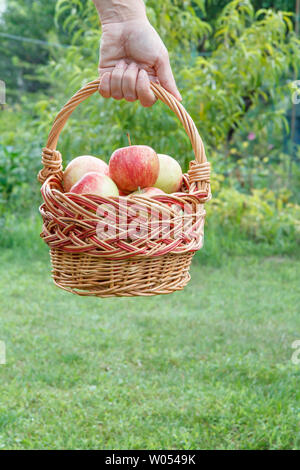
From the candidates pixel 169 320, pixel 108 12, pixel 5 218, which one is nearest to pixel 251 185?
pixel 5 218

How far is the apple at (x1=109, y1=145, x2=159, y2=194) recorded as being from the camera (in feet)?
4.73

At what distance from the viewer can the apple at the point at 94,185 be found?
4.43ft

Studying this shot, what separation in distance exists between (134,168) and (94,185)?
0.14m

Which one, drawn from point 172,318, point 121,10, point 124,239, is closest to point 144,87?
point 121,10

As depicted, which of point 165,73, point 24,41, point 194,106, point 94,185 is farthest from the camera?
point 24,41

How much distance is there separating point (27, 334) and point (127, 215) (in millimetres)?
1991

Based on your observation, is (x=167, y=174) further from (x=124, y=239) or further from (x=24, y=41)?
(x=24, y=41)

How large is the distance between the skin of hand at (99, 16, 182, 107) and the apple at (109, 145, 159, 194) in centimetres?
13

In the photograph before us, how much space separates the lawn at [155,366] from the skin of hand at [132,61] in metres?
1.31

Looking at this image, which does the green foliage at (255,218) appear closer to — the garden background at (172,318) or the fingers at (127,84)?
the garden background at (172,318)

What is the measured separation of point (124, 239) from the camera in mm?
1248

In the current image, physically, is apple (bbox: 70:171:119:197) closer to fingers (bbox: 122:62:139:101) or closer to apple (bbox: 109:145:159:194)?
apple (bbox: 109:145:159:194)

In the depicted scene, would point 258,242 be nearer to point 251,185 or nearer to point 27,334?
point 251,185

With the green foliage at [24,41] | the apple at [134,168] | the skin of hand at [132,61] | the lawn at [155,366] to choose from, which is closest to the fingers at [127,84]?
the skin of hand at [132,61]
